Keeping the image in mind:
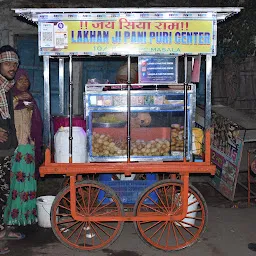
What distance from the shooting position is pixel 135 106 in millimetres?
4621

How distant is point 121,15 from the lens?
4332 mm

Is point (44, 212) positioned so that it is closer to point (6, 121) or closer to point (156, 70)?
point (6, 121)

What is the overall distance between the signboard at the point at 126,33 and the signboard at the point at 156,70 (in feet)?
0.54

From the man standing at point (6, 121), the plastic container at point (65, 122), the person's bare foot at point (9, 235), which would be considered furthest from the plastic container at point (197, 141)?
the person's bare foot at point (9, 235)

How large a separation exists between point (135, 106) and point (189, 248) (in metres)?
1.65

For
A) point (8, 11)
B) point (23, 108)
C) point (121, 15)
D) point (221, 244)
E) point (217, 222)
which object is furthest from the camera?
point (8, 11)

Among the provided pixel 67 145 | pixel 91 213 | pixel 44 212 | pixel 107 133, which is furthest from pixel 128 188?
pixel 44 212

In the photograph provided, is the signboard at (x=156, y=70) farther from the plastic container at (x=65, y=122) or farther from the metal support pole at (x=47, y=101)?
the metal support pole at (x=47, y=101)

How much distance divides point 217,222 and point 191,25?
2.69m

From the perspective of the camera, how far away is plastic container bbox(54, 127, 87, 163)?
462 centimetres

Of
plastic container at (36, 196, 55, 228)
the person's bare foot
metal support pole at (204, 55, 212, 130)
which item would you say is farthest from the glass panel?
the person's bare foot

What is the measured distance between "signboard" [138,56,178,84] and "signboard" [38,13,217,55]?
165 millimetres

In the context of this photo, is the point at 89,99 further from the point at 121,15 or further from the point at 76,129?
the point at 121,15

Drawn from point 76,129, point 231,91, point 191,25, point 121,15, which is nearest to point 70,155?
point 76,129
